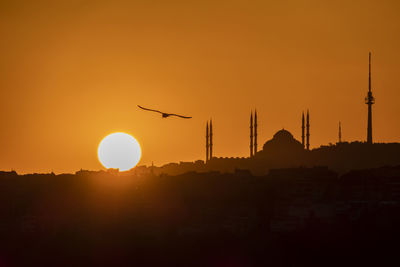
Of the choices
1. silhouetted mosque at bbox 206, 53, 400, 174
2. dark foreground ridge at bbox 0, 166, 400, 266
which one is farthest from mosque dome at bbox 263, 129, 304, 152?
dark foreground ridge at bbox 0, 166, 400, 266

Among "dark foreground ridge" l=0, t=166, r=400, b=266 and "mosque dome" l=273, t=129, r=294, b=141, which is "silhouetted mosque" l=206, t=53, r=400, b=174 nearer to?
"mosque dome" l=273, t=129, r=294, b=141

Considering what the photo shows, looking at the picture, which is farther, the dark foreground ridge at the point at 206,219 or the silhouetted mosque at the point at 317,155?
the silhouetted mosque at the point at 317,155

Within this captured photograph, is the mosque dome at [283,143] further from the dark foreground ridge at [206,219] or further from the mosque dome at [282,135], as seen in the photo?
the dark foreground ridge at [206,219]

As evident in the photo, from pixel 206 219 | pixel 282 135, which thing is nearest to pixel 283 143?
pixel 282 135

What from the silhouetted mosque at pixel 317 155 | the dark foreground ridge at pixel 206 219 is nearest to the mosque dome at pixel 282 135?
the silhouetted mosque at pixel 317 155

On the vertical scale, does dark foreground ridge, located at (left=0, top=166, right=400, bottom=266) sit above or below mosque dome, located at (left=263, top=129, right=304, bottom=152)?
below

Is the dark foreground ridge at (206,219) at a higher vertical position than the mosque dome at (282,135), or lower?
lower
